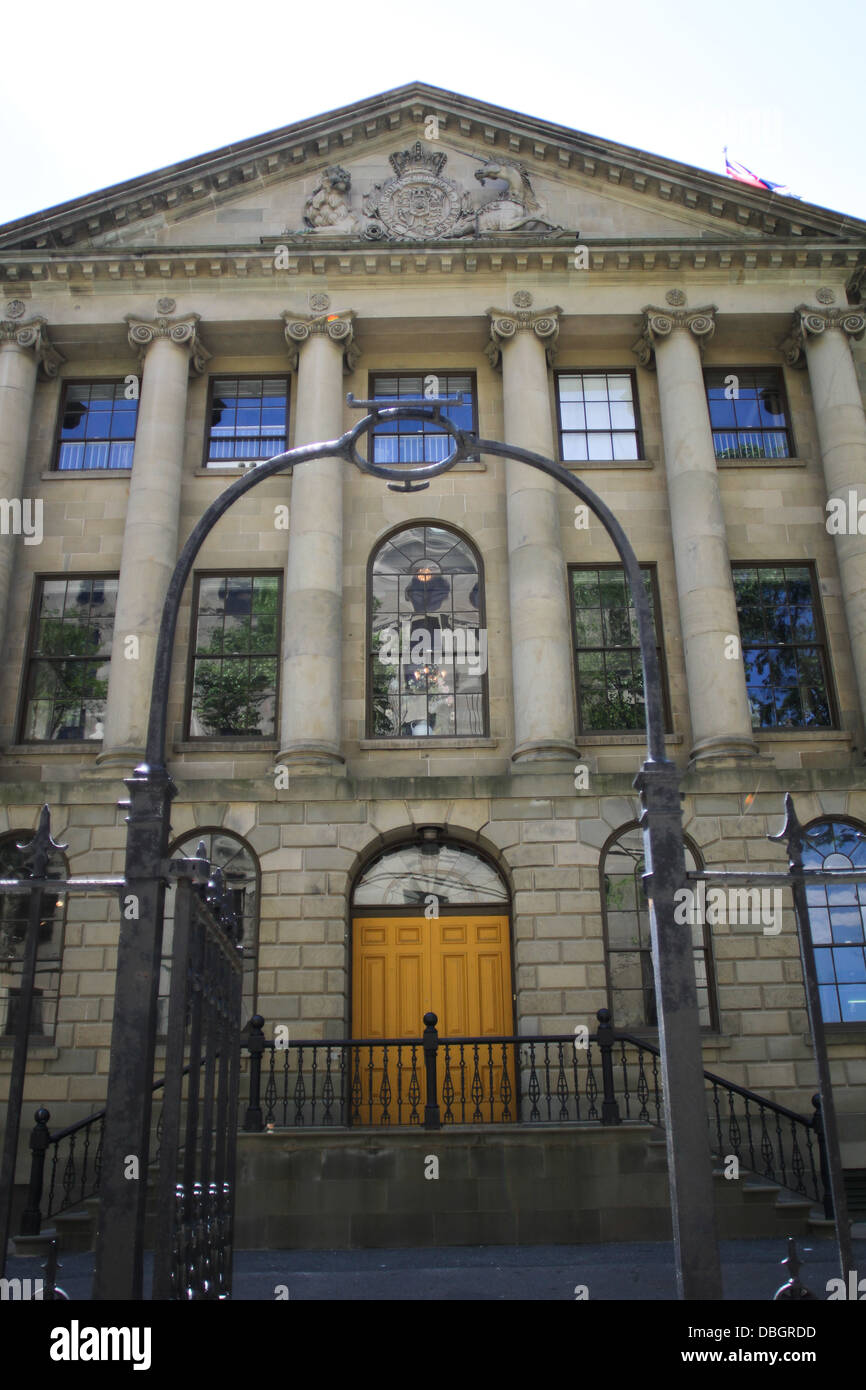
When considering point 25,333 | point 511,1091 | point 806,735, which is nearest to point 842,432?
point 806,735

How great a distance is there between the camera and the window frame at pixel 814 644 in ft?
65.2

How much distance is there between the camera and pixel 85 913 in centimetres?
1780

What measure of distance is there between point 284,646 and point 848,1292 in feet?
51.0

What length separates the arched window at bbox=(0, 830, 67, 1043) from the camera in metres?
17.6

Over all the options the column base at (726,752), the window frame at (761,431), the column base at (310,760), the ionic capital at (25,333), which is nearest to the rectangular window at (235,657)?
the column base at (310,760)

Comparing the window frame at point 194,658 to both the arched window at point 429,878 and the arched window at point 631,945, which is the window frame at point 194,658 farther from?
the arched window at point 631,945

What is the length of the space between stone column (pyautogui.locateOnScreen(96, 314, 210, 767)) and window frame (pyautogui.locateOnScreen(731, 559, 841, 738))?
10.7 metres

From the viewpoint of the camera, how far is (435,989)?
1819cm

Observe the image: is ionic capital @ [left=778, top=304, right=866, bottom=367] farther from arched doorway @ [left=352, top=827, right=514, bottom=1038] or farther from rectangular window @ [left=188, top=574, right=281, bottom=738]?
arched doorway @ [left=352, top=827, right=514, bottom=1038]
